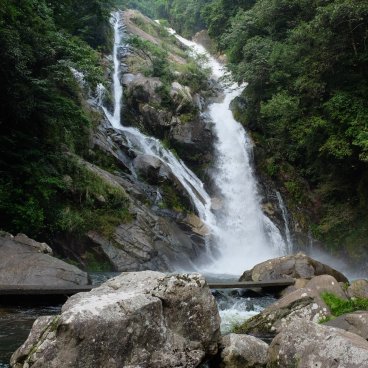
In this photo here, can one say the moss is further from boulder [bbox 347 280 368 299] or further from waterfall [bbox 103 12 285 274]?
boulder [bbox 347 280 368 299]

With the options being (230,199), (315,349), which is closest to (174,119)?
(230,199)

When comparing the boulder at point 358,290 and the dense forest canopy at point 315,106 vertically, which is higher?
the dense forest canopy at point 315,106

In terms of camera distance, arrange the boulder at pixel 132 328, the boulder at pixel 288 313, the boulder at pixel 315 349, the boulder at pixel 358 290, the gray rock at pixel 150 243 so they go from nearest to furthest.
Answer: the boulder at pixel 315 349
the boulder at pixel 132 328
the boulder at pixel 288 313
the boulder at pixel 358 290
the gray rock at pixel 150 243

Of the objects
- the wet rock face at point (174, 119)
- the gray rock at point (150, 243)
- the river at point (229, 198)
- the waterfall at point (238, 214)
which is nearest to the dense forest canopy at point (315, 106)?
the waterfall at point (238, 214)

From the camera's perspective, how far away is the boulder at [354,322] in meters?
6.61

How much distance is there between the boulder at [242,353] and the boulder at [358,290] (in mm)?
4551

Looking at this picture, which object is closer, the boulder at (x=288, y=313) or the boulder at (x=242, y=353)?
the boulder at (x=242, y=353)

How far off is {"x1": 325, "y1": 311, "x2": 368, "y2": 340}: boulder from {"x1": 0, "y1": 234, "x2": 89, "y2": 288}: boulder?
18.9ft

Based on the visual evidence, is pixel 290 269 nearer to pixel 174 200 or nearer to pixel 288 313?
pixel 288 313

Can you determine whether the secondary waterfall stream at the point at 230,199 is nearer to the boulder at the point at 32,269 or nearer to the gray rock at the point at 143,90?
the gray rock at the point at 143,90

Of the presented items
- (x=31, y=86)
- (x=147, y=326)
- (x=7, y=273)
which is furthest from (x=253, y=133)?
(x=147, y=326)

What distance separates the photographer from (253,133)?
22.8 meters

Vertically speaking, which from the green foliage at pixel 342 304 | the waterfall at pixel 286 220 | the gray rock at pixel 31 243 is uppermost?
the waterfall at pixel 286 220

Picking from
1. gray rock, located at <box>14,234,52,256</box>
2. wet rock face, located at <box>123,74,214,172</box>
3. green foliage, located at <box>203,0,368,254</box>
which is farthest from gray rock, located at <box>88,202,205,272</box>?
green foliage, located at <box>203,0,368,254</box>
